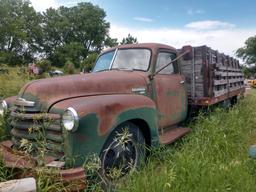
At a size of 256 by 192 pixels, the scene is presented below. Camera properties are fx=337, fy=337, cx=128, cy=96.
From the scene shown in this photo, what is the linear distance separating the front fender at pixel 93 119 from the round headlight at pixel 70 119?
5 cm

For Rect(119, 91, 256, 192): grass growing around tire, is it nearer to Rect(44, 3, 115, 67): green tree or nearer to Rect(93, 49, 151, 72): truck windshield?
Rect(93, 49, 151, 72): truck windshield

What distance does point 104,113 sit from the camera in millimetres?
3768

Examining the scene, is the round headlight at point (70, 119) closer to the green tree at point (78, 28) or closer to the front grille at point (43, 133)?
the front grille at point (43, 133)

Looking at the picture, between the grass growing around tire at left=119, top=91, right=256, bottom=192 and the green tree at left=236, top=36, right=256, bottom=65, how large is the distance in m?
64.6

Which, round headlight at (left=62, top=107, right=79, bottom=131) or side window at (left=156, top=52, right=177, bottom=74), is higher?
side window at (left=156, top=52, right=177, bottom=74)

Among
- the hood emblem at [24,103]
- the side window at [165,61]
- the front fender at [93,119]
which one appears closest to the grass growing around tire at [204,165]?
the front fender at [93,119]

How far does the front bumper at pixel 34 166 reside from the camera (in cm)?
330

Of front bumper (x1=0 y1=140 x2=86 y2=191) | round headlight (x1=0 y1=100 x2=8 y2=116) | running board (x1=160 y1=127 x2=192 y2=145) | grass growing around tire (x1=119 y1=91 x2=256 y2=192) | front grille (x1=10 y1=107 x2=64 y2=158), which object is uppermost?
→ round headlight (x1=0 y1=100 x2=8 y2=116)

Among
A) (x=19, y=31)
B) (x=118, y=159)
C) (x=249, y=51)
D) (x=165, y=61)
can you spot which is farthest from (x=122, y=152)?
(x=249, y=51)

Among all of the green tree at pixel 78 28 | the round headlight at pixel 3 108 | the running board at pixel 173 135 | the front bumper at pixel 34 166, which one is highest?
the green tree at pixel 78 28

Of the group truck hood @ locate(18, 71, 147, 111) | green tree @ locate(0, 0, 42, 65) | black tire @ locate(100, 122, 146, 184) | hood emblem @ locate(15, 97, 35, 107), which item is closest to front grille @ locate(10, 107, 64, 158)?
hood emblem @ locate(15, 97, 35, 107)

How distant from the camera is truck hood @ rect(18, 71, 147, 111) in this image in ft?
13.3

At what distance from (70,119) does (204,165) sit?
5.62ft

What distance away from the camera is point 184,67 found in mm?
7215
